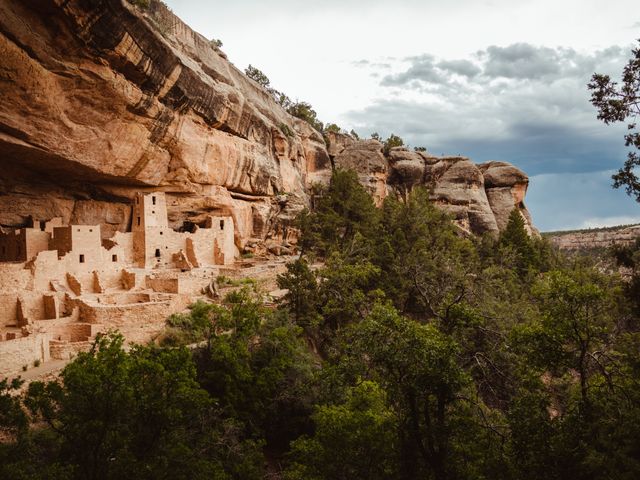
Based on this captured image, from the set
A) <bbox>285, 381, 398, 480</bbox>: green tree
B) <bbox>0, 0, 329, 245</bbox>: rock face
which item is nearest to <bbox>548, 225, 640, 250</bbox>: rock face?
<bbox>0, 0, 329, 245</bbox>: rock face

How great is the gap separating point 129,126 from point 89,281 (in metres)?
6.82

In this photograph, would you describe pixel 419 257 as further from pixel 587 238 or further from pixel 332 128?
pixel 587 238

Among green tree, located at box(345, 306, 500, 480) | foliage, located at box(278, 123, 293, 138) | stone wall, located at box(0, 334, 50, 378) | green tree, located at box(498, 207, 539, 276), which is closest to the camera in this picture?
green tree, located at box(345, 306, 500, 480)

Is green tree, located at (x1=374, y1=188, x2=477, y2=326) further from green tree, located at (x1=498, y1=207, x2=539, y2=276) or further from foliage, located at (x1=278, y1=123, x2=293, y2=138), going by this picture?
foliage, located at (x1=278, y1=123, x2=293, y2=138)

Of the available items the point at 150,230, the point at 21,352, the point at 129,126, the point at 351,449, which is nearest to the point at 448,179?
the point at 150,230

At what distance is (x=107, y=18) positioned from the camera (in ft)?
55.4

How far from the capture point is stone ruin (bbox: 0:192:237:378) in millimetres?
16344

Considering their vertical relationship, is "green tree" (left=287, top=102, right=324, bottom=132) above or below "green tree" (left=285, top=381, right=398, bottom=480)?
above

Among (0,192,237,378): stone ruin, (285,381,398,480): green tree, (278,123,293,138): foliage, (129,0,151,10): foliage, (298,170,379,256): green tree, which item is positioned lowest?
(285,381,398,480): green tree

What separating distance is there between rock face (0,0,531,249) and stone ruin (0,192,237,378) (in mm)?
1837

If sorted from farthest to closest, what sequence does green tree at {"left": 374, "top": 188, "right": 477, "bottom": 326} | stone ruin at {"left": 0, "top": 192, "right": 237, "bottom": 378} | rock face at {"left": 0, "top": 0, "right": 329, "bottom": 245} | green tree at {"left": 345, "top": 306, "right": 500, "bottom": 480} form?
green tree at {"left": 374, "top": 188, "right": 477, "bottom": 326}, rock face at {"left": 0, "top": 0, "right": 329, "bottom": 245}, stone ruin at {"left": 0, "top": 192, "right": 237, "bottom": 378}, green tree at {"left": 345, "top": 306, "right": 500, "bottom": 480}

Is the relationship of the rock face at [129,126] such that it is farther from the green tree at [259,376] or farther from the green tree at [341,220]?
the green tree at [259,376]

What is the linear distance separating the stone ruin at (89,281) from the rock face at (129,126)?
184cm

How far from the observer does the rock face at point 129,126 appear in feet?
54.3
